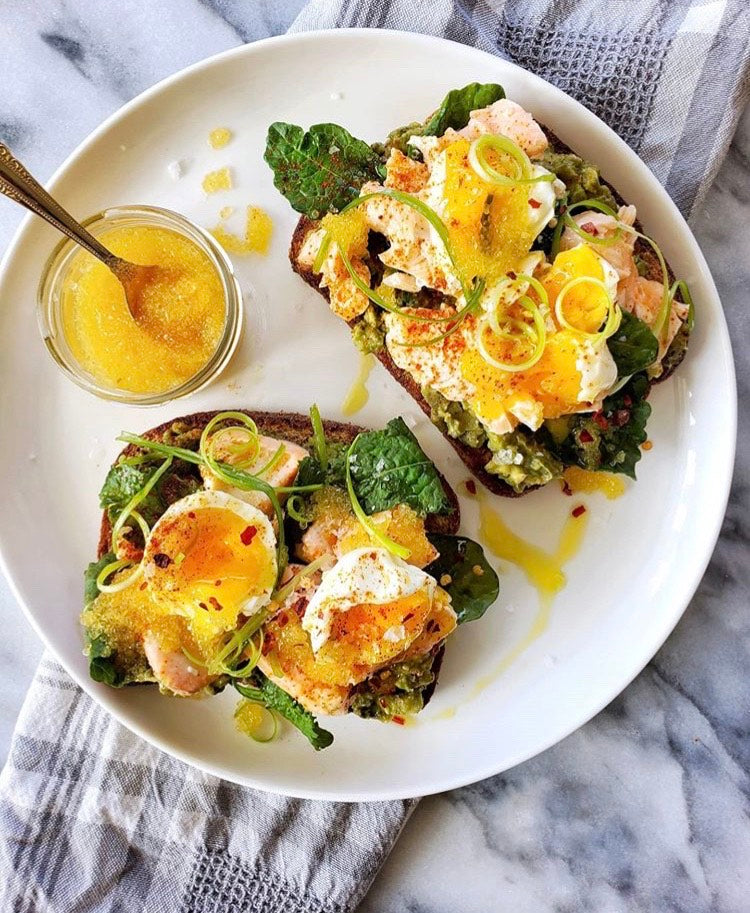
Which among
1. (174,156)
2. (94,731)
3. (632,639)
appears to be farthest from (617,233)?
(94,731)

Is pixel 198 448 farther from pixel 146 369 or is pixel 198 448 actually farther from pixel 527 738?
pixel 527 738

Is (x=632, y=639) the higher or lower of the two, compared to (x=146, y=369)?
lower

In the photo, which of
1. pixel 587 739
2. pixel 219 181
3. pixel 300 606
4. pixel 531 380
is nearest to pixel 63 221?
pixel 219 181

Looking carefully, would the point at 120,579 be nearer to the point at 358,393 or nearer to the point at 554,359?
the point at 358,393

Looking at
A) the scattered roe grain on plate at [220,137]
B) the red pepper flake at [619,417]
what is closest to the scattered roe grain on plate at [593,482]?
the red pepper flake at [619,417]

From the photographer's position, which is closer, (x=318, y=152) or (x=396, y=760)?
(x=318, y=152)
